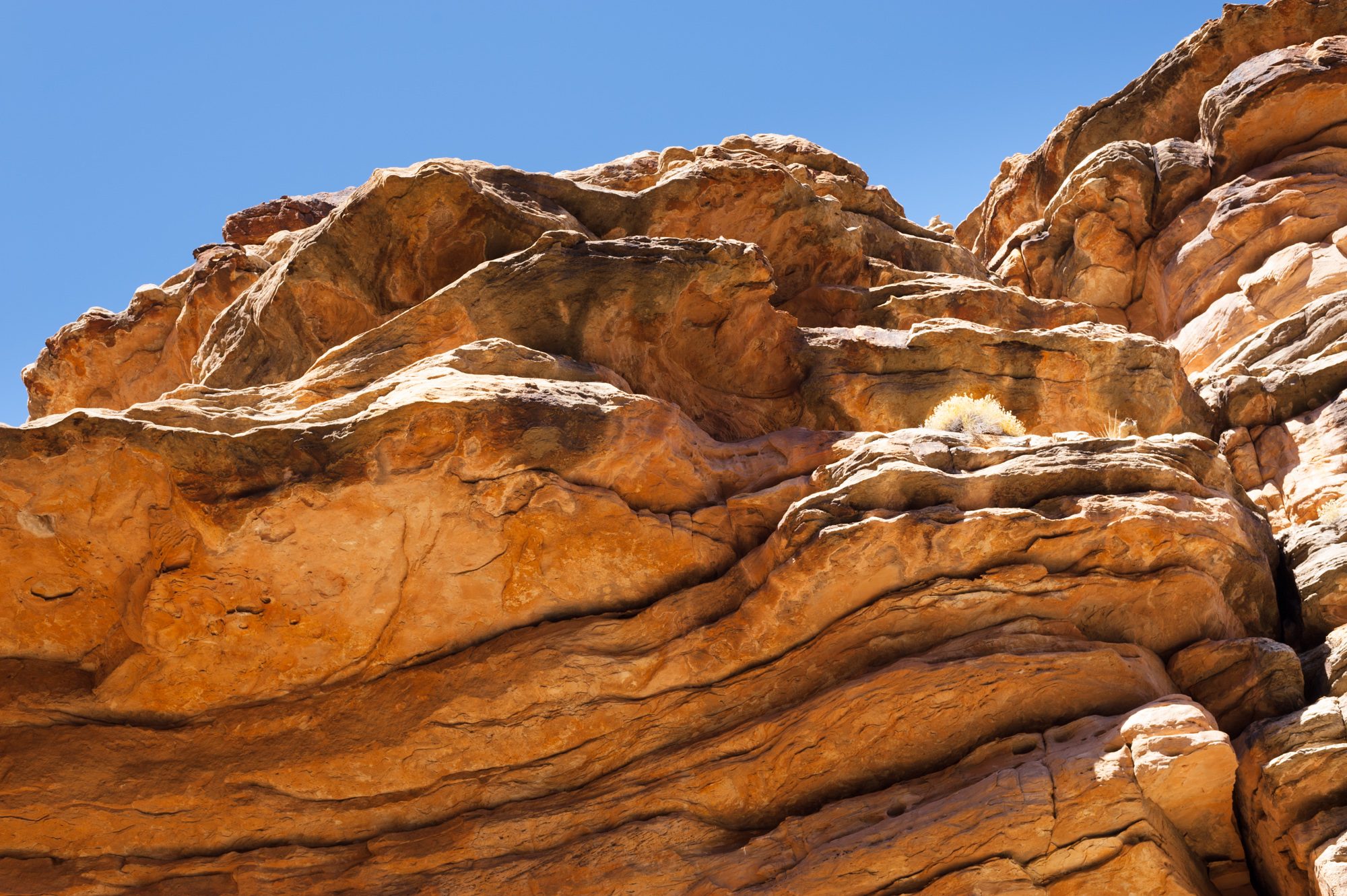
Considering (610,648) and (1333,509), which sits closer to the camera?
(610,648)

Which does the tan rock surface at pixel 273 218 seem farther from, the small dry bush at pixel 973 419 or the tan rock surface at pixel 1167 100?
the tan rock surface at pixel 1167 100

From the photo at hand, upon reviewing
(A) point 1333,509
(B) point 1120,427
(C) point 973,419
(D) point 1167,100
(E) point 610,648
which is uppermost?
(D) point 1167,100

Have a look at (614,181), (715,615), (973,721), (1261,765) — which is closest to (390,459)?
(715,615)

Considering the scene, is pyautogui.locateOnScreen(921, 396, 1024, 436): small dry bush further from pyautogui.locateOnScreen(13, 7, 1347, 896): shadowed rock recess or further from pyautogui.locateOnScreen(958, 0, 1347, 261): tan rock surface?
pyautogui.locateOnScreen(958, 0, 1347, 261): tan rock surface

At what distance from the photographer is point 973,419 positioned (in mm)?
15328

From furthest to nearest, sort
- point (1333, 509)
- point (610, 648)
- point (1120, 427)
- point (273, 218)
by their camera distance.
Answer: point (273, 218) → point (1333, 509) → point (1120, 427) → point (610, 648)

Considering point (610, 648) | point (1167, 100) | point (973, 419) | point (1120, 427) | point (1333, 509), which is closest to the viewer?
point (610, 648)

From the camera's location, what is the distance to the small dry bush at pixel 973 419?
1514cm

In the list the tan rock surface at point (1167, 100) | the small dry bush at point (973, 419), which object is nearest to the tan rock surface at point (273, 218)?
the small dry bush at point (973, 419)

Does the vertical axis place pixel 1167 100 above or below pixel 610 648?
above

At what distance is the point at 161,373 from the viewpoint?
2394 centimetres

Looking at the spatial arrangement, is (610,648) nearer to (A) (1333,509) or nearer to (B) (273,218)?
(A) (1333,509)

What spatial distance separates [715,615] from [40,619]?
8258mm

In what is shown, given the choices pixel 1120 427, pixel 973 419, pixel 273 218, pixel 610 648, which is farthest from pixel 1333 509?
pixel 273 218
